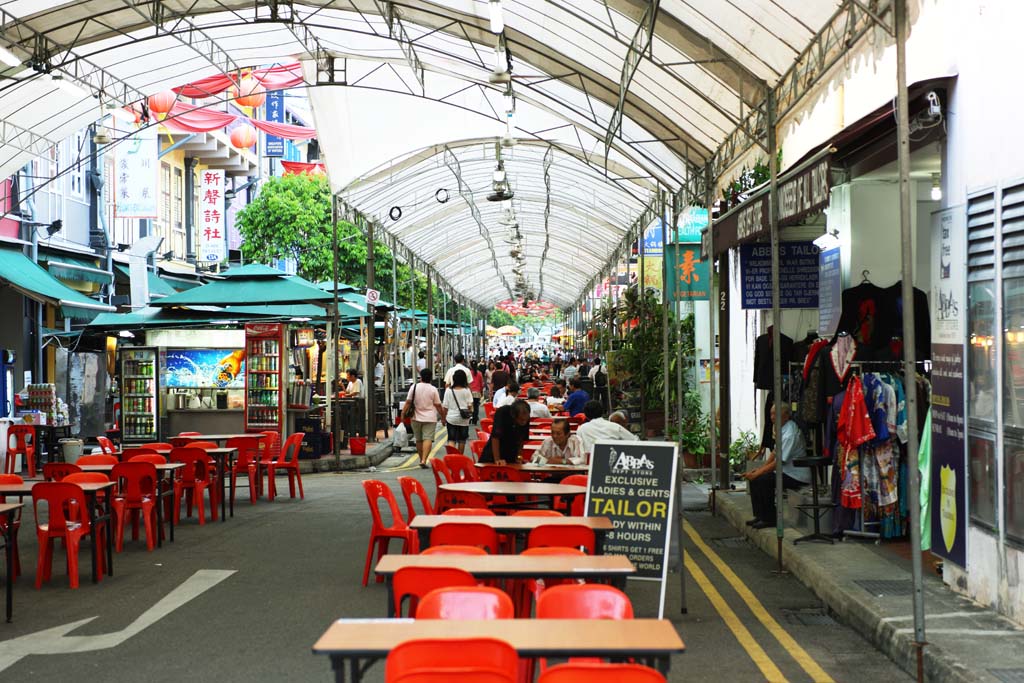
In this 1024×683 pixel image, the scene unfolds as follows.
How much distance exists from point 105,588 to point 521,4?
8899 millimetres

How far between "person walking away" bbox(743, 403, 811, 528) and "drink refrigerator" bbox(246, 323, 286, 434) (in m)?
11.4

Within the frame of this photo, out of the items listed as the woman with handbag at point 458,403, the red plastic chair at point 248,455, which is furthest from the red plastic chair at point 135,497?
the woman with handbag at point 458,403

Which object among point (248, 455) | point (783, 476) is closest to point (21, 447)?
point (248, 455)

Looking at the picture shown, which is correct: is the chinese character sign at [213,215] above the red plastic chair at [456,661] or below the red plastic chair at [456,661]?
above

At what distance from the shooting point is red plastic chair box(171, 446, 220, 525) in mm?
15031

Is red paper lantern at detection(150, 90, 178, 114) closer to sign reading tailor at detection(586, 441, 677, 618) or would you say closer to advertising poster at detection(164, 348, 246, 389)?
advertising poster at detection(164, 348, 246, 389)

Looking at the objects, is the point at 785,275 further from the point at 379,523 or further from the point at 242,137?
the point at 242,137

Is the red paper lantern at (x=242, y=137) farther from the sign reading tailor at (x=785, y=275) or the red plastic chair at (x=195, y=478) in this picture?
the sign reading tailor at (x=785, y=275)

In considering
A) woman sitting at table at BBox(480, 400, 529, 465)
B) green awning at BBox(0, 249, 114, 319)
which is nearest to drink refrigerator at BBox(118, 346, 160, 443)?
green awning at BBox(0, 249, 114, 319)

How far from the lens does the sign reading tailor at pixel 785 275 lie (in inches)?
585

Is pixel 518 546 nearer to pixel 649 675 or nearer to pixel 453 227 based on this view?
pixel 649 675

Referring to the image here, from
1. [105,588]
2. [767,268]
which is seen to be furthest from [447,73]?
[105,588]

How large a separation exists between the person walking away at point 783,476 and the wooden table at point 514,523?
13.5ft

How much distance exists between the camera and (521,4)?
1606 centimetres
